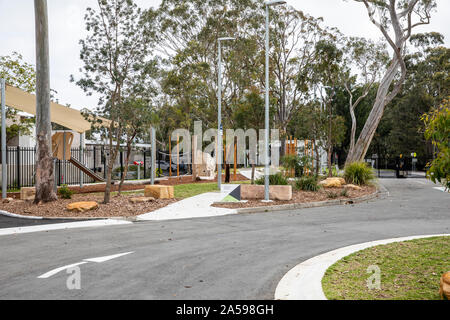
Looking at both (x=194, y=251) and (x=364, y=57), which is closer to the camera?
(x=194, y=251)

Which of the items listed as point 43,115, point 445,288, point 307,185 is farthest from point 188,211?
point 445,288

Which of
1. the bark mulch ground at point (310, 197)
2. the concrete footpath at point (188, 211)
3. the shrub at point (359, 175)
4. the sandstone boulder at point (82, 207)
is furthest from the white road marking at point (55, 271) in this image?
the shrub at point (359, 175)

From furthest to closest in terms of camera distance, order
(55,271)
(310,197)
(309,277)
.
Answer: (310,197) → (55,271) → (309,277)

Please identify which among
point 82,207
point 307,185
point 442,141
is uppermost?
point 442,141

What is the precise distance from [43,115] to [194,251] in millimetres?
8822

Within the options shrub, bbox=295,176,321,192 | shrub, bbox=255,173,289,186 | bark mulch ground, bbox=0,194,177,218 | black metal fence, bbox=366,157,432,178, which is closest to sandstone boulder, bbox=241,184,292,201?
shrub, bbox=255,173,289,186

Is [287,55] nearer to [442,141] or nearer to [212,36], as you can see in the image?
[212,36]

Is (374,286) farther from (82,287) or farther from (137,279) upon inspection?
(82,287)

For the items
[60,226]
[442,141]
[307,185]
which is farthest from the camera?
[307,185]

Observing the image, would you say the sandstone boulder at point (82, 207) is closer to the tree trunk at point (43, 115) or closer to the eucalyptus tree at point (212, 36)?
the tree trunk at point (43, 115)

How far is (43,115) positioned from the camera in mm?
13523

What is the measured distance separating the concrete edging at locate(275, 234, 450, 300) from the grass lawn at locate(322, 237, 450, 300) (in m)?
0.11

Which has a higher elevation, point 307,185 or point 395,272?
point 307,185

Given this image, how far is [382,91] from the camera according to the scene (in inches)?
1009
